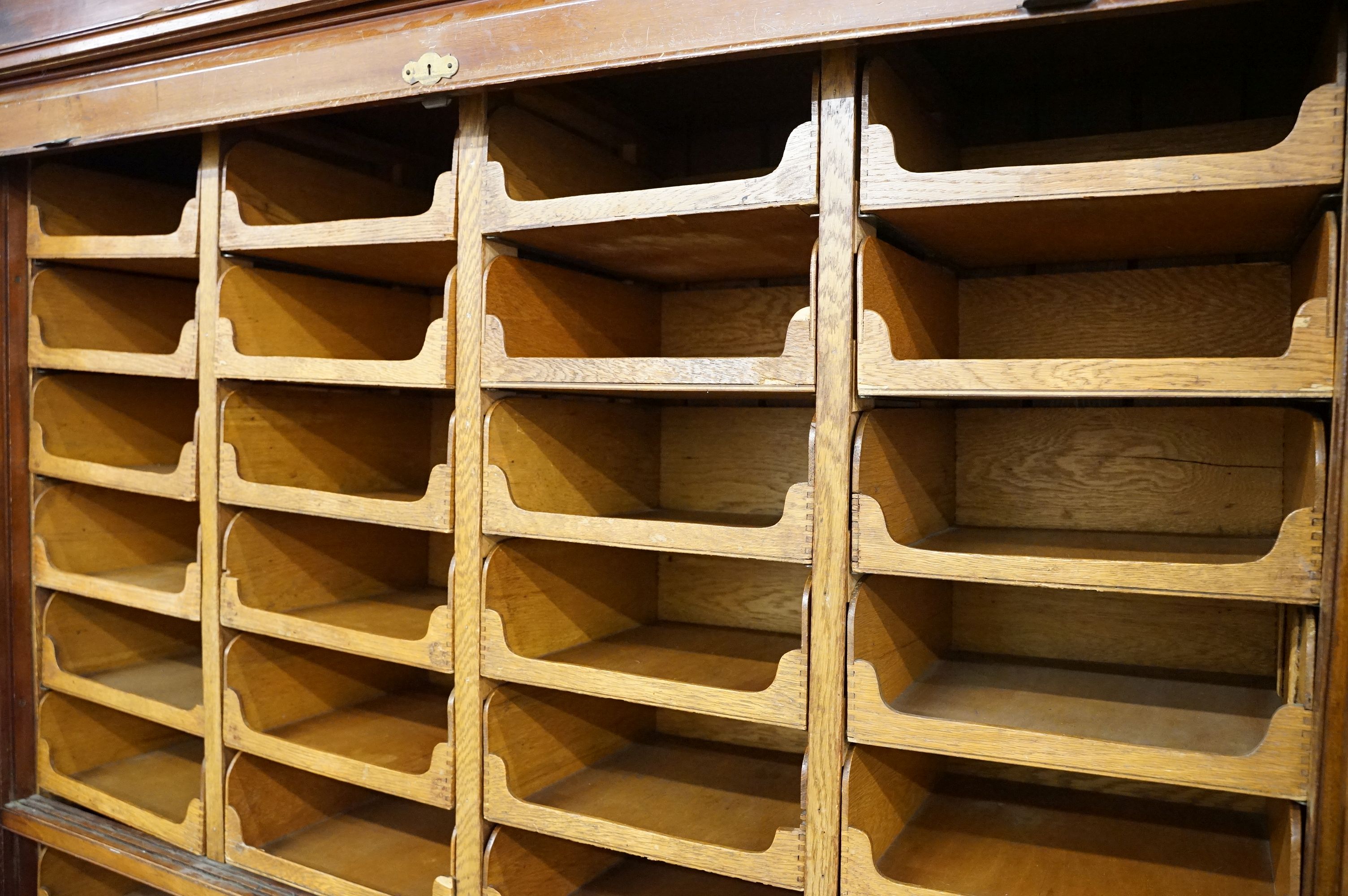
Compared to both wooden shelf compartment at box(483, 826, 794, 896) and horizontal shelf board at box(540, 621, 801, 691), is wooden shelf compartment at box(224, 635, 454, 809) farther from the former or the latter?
horizontal shelf board at box(540, 621, 801, 691)

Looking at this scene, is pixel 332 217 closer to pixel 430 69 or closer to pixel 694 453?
pixel 430 69

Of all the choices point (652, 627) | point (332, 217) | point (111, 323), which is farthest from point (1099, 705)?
point (111, 323)

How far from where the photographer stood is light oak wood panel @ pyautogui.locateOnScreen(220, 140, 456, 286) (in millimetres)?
1771

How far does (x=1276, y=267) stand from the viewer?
161 centimetres

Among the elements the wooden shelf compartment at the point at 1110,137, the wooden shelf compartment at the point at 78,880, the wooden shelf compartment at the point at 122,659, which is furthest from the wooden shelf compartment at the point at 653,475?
the wooden shelf compartment at the point at 78,880

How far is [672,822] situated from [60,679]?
1.62m

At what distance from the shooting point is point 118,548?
2.49 meters

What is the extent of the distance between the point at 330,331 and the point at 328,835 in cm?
114

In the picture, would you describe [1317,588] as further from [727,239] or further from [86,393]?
[86,393]

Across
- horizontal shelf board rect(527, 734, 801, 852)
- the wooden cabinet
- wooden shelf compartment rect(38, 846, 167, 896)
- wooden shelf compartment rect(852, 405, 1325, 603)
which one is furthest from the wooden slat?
wooden shelf compartment rect(38, 846, 167, 896)

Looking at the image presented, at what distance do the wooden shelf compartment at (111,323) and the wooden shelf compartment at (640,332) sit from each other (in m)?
0.79

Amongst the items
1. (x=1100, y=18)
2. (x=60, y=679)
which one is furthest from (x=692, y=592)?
(x=60, y=679)

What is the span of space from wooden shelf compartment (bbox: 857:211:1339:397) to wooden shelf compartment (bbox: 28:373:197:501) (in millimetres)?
1488

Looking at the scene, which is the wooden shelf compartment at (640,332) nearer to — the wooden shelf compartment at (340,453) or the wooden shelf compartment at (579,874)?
the wooden shelf compartment at (340,453)
